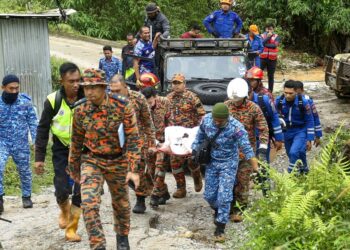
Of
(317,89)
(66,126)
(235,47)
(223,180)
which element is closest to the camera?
(66,126)

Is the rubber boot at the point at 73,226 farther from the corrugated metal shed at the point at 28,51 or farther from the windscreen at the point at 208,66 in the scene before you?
the corrugated metal shed at the point at 28,51

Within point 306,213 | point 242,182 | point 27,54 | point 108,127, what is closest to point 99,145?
point 108,127

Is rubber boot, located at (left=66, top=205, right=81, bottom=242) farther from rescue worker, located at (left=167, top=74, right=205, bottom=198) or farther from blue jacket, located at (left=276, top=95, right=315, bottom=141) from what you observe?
blue jacket, located at (left=276, top=95, right=315, bottom=141)

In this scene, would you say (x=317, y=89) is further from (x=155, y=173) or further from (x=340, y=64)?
(x=155, y=173)

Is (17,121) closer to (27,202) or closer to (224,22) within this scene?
(27,202)

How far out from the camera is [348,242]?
4789 mm

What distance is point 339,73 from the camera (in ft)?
53.9

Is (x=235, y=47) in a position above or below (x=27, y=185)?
above

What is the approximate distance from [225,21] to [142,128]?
5990 mm

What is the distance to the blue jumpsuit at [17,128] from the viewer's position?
8.59m

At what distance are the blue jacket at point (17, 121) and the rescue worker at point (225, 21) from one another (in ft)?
18.8

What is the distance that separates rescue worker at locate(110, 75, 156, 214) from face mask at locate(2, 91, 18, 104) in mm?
1657

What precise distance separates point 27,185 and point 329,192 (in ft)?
15.4

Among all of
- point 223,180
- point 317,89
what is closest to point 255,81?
point 223,180
